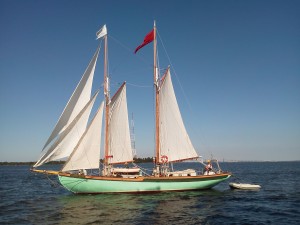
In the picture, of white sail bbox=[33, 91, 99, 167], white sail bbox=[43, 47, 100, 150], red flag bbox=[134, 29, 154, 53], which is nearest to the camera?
white sail bbox=[33, 91, 99, 167]

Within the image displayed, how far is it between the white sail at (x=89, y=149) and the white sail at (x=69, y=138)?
1.94ft

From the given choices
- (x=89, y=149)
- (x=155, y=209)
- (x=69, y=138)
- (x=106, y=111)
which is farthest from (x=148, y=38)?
(x=155, y=209)

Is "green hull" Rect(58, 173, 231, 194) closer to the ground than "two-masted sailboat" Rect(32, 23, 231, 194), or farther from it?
closer to the ground

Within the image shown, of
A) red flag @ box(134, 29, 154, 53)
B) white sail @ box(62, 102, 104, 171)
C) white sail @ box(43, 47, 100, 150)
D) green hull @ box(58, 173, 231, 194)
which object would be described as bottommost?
green hull @ box(58, 173, 231, 194)

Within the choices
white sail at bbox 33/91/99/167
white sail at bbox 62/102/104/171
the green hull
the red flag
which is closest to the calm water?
the green hull

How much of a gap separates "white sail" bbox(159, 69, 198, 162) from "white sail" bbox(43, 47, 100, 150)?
9.32 metres

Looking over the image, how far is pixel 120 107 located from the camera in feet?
115

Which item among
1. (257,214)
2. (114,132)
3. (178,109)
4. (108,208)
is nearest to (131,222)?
(108,208)

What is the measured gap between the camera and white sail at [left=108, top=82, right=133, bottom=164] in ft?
113

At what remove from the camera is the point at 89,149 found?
31.8 meters

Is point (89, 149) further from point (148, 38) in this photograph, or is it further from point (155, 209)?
point (148, 38)

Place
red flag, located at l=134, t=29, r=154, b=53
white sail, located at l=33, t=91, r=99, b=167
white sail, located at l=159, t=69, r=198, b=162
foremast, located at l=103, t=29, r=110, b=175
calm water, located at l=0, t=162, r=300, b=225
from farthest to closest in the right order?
red flag, located at l=134, t=29, r=154, b=53, white sail, located at l=159, t=69, r=198, b=162, foremast, located at l=103, t=29, r=110, b=175, white sail, located at l=33, t=91, r=99, b=167, calm water, located at l=0, t=162, r=300, b=225

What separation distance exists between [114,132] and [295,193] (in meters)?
22.3

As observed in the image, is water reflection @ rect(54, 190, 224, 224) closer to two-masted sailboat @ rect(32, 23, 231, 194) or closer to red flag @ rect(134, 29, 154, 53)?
two-masted sailboat @ rect(32, 23, 231, 194)
